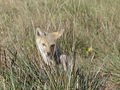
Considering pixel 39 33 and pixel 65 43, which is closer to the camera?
pixel 39 33

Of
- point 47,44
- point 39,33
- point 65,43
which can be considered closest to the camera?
point 47,44

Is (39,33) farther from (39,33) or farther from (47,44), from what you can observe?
(47,44)

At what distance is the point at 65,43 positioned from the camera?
4.99m

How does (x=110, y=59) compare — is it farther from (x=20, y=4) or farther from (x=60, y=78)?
(x=20, y=4)

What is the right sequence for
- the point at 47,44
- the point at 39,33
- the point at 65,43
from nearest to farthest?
the point at 47,44, the point at 39,33, the point at 65,43

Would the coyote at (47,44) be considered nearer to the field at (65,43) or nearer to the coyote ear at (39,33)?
the coyote ear at (39,33)

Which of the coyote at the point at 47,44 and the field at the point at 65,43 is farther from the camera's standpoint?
the coyote at the point at 47,44

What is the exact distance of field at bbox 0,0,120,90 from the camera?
10.1ft

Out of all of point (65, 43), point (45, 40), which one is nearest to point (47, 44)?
point (45, 40)

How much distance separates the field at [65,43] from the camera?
10.1 ft

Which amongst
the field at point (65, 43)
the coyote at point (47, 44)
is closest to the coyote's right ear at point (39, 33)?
the coyote at point (47, 44)

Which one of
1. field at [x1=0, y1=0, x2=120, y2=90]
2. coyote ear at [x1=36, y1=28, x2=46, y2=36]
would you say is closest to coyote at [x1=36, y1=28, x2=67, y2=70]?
coyote ear at [x1=36, y1=28, x2=46, y2=36]

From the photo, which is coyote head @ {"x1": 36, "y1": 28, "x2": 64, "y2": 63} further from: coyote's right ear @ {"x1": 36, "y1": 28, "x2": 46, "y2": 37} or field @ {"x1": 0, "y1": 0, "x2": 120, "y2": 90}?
field @ {"x1": 0, "y1": 0, "x2": 120, "y2": 90}

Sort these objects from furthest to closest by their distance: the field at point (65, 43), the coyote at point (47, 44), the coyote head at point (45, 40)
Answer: the coyote head at point (45, 40) < the coyote at point (47, 44) < the field at point (65, 43)
